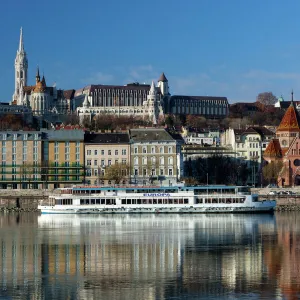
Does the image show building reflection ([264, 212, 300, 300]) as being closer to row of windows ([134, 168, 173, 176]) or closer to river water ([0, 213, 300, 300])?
river water ([0, 213, 300, 300])

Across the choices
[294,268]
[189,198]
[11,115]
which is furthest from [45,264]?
[11,115]

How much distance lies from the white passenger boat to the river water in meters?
8.90

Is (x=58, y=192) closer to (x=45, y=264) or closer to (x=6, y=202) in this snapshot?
(x=6, y=202)

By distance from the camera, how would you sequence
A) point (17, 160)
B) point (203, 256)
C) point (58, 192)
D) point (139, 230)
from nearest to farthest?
point (203, 256) → point (139, 230) → point (58, 192) → point (17, 160)

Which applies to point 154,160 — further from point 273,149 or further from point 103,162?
point 273,149

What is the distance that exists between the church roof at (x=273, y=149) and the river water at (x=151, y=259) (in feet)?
143

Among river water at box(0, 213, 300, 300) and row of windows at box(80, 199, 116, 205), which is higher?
row of windows at box(80, 199, 116, 205)

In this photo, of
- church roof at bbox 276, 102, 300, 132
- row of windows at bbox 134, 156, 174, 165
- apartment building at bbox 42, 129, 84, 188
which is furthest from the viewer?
church roof at bbox 276, 102, 300, 132

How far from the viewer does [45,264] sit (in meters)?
43.3

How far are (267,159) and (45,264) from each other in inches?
2733

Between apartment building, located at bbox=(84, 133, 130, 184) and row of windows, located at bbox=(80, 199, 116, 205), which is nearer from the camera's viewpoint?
row of windows, located at bbox=(80, 199, 116, 205)

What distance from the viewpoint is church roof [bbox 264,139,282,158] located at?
109625 mm

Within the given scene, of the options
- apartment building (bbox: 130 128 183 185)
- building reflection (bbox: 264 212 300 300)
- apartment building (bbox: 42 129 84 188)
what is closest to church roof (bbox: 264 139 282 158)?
apartment building (bbox: 130 128 183 185)

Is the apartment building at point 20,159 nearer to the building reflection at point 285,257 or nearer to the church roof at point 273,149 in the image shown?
the church roof at point 273,149
